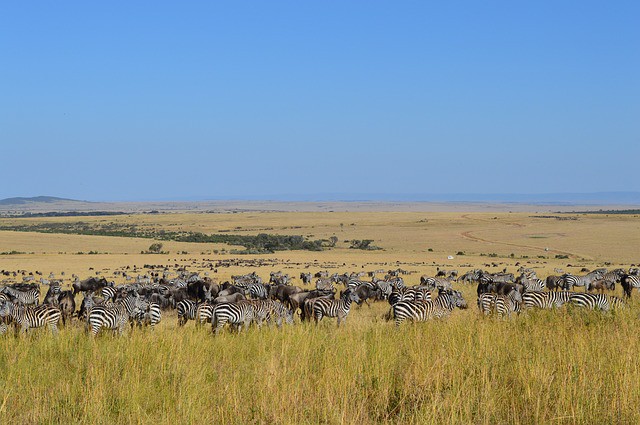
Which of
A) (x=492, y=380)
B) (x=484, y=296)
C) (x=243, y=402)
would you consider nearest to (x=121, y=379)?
(x=243, y=402)

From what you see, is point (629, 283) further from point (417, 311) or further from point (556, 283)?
point (417, 311)

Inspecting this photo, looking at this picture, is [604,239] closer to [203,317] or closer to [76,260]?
[76,260]

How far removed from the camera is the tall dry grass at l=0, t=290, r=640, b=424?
5695 mm

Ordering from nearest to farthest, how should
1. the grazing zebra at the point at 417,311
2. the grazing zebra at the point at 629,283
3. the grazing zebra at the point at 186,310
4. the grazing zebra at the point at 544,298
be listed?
the grazing zebra at the point at 417,311 < the grazing zebra at the point at 186,310 < the grazing zebra at the point at 544,298 < the grazing zebra at the point at 629,283

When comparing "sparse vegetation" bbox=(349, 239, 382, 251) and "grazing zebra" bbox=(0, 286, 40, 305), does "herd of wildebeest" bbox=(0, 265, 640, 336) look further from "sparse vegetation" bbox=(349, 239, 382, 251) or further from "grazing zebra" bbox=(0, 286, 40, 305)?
"sparse vegetation" bbox=(349, 239, 382, 251)

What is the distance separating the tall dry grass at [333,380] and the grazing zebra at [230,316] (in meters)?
4.40

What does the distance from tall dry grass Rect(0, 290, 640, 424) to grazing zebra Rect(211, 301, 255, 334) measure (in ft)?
14.4

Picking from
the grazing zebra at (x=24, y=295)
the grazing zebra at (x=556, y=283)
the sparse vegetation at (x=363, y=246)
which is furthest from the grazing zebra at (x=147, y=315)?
the sparse vegetation at (x=363, y=246)

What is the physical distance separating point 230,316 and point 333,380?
7.13m

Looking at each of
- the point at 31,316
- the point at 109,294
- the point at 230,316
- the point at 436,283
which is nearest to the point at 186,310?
the point at 230,316

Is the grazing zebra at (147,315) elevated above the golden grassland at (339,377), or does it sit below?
below

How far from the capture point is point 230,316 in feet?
43.9

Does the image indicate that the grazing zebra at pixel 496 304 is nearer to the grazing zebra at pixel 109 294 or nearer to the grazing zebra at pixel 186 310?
the grazing zebra at pixel 186 310

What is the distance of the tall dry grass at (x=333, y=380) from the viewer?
224 inches
